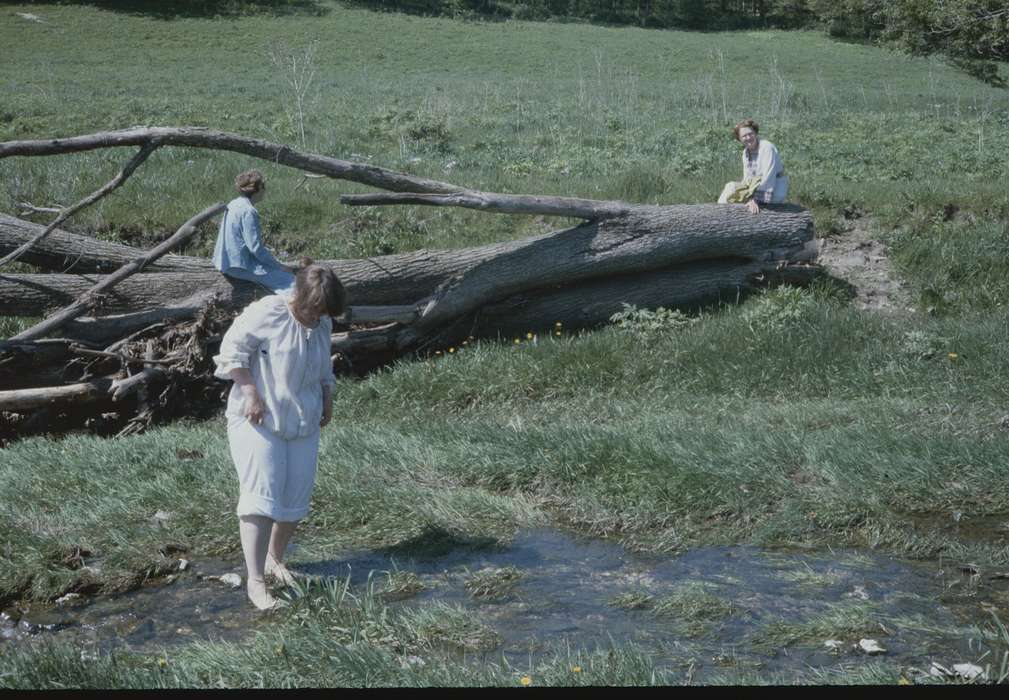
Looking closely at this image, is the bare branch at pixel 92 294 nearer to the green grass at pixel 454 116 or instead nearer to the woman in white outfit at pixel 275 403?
the green grass at pixel 454 116

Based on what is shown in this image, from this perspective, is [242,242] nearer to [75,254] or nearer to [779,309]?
[75,254]

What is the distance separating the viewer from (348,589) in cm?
544

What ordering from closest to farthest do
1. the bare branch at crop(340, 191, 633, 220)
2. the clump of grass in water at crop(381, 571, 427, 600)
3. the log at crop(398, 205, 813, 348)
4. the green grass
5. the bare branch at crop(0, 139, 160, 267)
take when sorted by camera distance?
the clump of grass in water at crop(381, 571, 427, 600), the bare branch at crop(0, 139, 160, 267), the bare branch at crop(340, 191, 633, 220), the log at crop(398, 205, 813, 348), the green grass

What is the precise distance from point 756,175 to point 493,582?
25.4ft

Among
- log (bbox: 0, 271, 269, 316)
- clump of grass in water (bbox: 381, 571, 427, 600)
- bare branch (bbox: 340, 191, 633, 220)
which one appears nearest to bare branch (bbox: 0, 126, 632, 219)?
bare branch (bbox: 340, 191, 633, 220)

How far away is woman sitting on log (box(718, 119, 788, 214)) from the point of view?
11.7m

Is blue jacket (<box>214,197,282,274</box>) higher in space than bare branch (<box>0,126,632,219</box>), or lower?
lower

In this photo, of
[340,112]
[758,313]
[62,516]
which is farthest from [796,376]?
[340,112]

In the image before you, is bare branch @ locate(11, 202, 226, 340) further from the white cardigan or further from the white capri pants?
the white cardigan

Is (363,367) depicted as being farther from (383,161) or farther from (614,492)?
(383,161)

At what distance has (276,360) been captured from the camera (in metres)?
5.39

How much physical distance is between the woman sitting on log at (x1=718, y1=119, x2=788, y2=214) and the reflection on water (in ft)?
21.9

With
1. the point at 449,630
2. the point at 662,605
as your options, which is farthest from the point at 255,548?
the point at 662,605

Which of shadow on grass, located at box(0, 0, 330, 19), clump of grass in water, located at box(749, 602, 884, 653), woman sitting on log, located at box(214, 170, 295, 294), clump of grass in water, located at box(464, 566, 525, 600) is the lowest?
clump of grass in water, located at box(464, 566, 525, 600)
